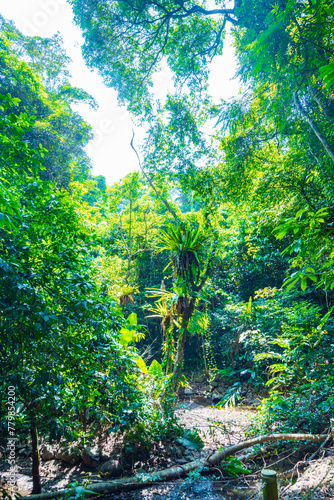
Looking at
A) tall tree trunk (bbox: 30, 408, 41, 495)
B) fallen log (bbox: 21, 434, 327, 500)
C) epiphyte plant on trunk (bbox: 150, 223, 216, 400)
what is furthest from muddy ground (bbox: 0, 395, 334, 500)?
epiphyte plant on trunk (bbox: 150, 223, 216, 400)

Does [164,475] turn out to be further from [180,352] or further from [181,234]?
[181,234]

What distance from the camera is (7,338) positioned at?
1.89 meters

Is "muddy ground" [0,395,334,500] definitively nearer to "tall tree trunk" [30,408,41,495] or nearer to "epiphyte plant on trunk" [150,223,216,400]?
"tall tree trunk" [30,408,41,495]

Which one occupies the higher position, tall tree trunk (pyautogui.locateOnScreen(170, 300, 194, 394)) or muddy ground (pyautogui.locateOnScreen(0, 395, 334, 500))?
tall tree trunk (pyautogui.locateOnScreen(170, 300, 194, 394))

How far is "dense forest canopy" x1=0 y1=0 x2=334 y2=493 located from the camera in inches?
81.3

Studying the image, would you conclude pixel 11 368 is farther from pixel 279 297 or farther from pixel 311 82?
pixel 279 297

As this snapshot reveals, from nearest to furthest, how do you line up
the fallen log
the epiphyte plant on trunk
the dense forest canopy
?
the dense forest canopy
the fallen log
the epiphyte plant on trunk

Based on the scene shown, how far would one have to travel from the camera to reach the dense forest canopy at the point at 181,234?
2.06 m

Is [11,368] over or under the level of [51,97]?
under

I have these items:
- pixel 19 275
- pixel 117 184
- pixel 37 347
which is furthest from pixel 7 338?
pixel 117 184

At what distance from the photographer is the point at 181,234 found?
14.9ft

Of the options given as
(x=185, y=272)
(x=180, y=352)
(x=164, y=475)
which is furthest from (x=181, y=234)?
(x=164, y=475)

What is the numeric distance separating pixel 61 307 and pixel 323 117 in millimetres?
5326

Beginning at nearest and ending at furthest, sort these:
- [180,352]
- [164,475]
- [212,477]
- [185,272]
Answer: [164,475] < [212,477] < [180,352] < [185,272]
